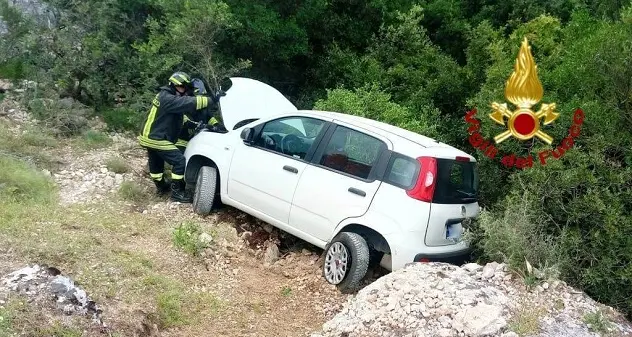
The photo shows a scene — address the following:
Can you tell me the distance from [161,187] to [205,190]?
1.05 m

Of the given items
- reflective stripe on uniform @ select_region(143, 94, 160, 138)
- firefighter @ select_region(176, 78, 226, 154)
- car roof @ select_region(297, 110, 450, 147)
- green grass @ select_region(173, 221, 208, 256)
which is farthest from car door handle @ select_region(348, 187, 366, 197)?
reflective stripe on uniform @ select_region(143, 94, 160, 138)

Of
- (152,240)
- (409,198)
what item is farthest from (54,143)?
(409,198)

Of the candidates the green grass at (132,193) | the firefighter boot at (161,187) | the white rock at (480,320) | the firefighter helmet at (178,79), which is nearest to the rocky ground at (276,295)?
the white rock at (480,320)

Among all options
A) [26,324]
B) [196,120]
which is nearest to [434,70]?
[196,120]

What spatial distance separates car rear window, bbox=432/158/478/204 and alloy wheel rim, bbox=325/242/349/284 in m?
1.03

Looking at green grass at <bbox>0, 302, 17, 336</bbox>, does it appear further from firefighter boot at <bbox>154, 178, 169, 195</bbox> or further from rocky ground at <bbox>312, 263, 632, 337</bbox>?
firefighter boot at <bbox>154, 178, 169, 195</bbox>

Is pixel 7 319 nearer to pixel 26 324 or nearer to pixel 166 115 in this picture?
pixel 26 324

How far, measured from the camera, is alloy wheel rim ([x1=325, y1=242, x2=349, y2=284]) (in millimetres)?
5562

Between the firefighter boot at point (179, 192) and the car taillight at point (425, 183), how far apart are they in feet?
10.7

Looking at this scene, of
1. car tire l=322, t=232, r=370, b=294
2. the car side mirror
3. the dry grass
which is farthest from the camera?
the car side mirror

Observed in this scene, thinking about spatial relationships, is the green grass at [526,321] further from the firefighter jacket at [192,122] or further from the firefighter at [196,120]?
the firefighter jacket at [192,122]

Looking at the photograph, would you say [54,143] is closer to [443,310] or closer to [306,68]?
[306,68]

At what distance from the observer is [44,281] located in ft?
14.6

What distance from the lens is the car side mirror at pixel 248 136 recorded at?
A: 21.7 ft
